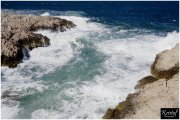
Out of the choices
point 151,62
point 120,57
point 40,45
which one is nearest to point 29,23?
point 40,45

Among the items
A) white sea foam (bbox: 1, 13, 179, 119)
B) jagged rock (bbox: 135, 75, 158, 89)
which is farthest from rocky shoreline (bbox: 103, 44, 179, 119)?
white sea foam (bbox: 1, 13, 179, 119)

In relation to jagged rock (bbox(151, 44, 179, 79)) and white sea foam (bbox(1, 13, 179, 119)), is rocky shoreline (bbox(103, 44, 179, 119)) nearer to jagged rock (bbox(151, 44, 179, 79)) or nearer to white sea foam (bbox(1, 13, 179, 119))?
jagged rock (bbox(151, 44, 179, 79))

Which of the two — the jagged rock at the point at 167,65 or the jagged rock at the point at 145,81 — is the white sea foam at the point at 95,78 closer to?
the jagged rock at the point at 145,81

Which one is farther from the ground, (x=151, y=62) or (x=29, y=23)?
(x=29, y=23)

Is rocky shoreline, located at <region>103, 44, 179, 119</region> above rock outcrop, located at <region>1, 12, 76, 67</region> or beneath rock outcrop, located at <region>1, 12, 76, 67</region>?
beneath

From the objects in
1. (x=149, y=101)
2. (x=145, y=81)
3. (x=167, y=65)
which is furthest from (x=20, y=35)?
(x=149, y=101)

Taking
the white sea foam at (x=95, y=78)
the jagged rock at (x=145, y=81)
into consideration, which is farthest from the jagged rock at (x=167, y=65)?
the white sea foam at (x=95, y=78)

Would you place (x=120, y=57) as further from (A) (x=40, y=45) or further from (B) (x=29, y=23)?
(B) (x=29, y=23)
